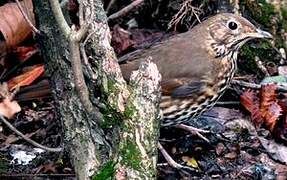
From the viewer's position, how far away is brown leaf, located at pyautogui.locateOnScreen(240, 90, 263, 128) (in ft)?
16.0

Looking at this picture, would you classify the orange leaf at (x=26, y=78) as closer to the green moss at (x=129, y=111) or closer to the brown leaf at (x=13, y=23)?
the brown leaf at (x=13, y=23)


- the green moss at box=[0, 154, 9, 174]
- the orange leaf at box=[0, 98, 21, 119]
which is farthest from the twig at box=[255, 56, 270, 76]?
the green moss at box=[0, 154, 9, 174]

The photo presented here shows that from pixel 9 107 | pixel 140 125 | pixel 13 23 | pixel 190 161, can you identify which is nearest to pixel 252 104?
pixel 190 161

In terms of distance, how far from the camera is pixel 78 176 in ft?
11.7

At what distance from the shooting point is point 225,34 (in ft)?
15.8

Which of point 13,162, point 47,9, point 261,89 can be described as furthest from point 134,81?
point 261,89

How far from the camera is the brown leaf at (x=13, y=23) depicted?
5254mm

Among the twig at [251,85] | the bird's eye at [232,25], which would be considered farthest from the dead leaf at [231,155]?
the bird's eye at [232,25]

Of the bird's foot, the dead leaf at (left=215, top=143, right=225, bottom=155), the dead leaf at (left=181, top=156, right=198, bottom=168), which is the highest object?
the bird's foot

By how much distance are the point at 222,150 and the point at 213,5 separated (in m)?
1.43

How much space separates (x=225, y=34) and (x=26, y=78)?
143 centimetres

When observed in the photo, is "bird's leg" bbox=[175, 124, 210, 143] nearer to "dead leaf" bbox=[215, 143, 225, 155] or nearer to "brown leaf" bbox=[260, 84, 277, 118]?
"dead leaf" bbox=[215, 143, 225, 155]

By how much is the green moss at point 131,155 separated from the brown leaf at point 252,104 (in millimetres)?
1841

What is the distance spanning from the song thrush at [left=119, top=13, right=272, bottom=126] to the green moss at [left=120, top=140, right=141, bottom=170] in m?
1.23
